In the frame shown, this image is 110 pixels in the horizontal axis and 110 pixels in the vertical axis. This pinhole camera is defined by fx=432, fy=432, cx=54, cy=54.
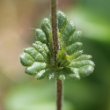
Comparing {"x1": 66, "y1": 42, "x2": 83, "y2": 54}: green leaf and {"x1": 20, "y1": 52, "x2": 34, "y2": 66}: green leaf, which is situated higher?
{"x1": 66, "y1": 42, "x2": 83, "y2": 54}: green leaf

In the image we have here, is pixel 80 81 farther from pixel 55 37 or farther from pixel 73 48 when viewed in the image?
pixel 55 37

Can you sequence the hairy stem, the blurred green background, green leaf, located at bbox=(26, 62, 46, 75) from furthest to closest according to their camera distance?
the blurred green background < green leaf, located at bbox=(26, 62, 46, 75) < the hairy stem

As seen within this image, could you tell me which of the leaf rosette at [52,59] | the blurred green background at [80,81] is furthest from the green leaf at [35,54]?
the blurred green background at [80,81]

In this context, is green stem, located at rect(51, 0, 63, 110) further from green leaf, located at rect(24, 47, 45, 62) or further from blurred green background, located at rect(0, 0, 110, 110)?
blurred green background, located at rect(0, 0, 110, 110)

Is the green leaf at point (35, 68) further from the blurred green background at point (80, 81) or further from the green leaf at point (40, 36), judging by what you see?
the blurred green background at point (80, 81)

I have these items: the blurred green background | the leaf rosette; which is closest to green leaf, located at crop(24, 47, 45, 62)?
the leaf rosette

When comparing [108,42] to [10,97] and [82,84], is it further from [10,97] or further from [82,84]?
[10,97]

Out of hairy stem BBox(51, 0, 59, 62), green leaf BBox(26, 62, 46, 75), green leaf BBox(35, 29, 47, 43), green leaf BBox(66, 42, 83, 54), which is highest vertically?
green leaf BBox(35, 29, 47, 43)

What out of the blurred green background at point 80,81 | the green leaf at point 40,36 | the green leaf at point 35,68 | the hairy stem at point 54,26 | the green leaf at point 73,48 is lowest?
the green leaf at point 35,68

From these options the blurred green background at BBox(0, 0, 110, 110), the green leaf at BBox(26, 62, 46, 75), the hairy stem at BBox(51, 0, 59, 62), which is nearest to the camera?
the hairy stem at BBox(51, 0, 59, 62)
